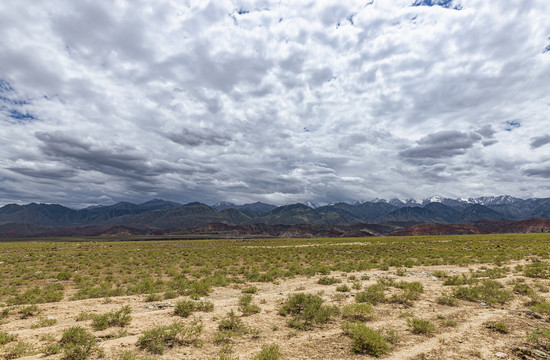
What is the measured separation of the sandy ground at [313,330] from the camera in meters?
7.82

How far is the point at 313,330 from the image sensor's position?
9664mm

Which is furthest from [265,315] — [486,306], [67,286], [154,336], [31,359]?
[67,286]

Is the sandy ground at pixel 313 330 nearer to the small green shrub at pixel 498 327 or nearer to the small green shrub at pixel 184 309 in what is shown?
the small green shrub at pixel 498 327

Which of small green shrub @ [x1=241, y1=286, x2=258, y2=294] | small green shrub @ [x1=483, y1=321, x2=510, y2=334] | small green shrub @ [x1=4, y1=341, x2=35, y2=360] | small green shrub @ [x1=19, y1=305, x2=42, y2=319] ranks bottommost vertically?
small green shrub @ [x1=241, y1=286, x2=258, y2=294]

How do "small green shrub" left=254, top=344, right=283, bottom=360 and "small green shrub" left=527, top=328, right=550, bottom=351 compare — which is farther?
"small green shrub" left=527, top=328, right=550, bottom=351

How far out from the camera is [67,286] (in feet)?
64.7

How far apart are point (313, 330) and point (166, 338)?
5.35 metres

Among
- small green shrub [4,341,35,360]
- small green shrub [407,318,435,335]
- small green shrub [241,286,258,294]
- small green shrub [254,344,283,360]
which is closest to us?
small green shrub [254,344,283,360]

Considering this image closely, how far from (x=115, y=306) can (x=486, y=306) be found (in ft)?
61.8

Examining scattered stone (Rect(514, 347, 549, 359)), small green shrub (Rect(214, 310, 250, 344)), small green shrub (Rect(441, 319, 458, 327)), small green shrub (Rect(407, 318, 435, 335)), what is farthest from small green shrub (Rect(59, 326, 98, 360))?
scattered stone (Rect(514, 347, 549, 359))

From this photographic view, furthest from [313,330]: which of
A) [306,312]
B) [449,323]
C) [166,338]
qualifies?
[449,323]

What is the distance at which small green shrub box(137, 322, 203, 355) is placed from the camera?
26.1 feet

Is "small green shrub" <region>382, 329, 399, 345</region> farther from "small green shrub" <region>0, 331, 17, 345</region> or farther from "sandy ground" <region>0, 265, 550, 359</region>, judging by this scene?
"small green shrub" <region>0, 331, 17, 345</region>

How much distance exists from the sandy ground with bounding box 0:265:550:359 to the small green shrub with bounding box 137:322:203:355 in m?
0.26
